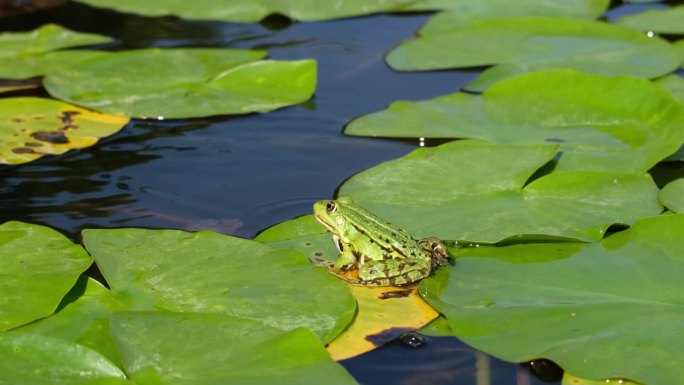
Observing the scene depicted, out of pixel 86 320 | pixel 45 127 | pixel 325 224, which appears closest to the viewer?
pixel 86 320

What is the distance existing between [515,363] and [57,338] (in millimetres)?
1346

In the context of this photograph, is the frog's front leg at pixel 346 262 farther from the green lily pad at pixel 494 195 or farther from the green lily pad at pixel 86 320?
the green lily pad at pixel 86 320

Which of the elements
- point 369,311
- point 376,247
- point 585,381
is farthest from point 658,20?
point 585,381

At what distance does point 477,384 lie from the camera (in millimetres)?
2990

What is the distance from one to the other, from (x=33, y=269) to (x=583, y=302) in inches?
71.2

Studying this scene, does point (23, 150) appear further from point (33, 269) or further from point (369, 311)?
point (369, 311)

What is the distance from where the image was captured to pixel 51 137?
4.86m

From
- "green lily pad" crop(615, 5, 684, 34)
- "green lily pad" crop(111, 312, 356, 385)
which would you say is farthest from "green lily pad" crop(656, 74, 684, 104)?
"green lily pad" crop(111, 312, 356, 385)

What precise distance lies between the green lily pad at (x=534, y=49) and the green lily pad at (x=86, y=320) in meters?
2.75

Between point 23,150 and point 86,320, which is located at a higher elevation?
point 86,320

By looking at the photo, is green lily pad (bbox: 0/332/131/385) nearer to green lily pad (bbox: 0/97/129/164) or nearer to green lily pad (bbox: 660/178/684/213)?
green lily pad (bbox: 0/97/129/164)

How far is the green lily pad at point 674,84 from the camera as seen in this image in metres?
5.12

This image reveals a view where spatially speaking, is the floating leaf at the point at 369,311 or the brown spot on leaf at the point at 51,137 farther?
the brown spot on leaf at the point at 51,137

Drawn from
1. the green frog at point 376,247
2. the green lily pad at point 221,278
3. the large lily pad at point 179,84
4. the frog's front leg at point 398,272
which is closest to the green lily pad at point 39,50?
the large lily pad at point 179,84
